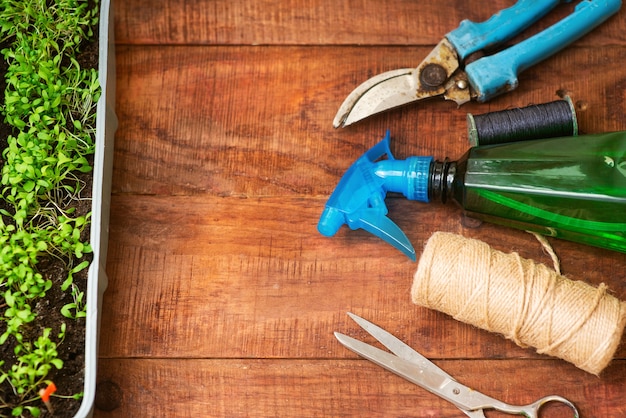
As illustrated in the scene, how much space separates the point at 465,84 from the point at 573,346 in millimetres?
434

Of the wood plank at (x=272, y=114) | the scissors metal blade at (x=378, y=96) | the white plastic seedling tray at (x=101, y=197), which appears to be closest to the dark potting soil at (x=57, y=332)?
the white plastic seedling tray at (x=101, y=197)

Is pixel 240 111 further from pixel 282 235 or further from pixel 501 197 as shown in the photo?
pixel 501 197

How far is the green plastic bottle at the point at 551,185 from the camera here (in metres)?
1.05

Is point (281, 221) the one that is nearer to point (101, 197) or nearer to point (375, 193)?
point (375, 193)

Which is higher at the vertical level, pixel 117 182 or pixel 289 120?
pixel 289 120

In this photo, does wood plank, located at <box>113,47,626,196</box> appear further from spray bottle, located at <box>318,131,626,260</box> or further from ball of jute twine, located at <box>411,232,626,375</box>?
ball of jute twine, located at <box>411,232,626,375</box>

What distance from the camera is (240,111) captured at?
122 centimetres

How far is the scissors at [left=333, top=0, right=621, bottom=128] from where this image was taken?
116cm

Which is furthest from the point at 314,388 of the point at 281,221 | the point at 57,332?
the point at 57,332

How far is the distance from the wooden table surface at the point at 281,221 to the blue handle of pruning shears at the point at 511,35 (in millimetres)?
51

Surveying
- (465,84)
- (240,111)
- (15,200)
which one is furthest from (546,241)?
(15,200)

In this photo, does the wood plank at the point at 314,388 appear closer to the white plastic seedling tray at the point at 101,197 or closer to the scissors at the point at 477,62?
the white plastic seedling tray at the point at 101,197

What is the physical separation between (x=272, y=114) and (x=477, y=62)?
0.34m

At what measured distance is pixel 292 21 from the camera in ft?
4.11
